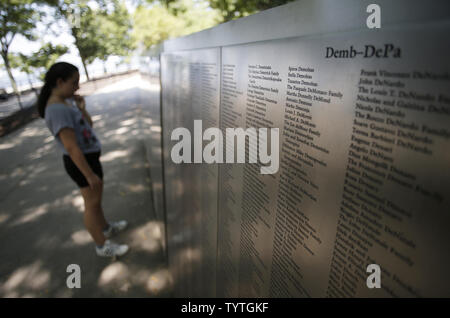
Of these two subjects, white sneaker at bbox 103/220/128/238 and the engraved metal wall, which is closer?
the engraved metal wall

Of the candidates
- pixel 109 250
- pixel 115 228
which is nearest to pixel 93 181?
pixel 109 250

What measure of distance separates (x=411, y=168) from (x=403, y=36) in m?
0.25

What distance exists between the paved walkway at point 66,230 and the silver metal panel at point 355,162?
2.87m

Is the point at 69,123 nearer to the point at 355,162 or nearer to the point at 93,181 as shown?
the point at 93,181

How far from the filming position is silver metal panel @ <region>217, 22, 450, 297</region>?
49 cm

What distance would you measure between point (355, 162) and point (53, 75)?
115 inches

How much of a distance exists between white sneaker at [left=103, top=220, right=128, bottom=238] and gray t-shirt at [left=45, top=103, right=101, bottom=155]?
5.42 feet

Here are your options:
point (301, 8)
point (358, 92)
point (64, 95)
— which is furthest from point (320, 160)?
point (64, 95)

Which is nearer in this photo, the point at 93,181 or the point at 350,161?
the point at 350,161

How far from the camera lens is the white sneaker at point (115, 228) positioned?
416cm

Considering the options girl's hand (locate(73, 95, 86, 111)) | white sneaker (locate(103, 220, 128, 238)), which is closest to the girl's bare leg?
white sneaker (locate(103, 220, 128, 238))

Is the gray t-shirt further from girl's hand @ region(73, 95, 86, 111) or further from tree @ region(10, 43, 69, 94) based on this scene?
tree @ region(10, 43, 69, 94)

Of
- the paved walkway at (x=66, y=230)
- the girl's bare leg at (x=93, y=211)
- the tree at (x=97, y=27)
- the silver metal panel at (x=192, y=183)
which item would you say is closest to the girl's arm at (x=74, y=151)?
the girl's bare leg at (x=93, y=211)

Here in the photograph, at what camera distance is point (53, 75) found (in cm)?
262
